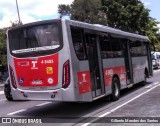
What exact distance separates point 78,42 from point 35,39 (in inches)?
54.5

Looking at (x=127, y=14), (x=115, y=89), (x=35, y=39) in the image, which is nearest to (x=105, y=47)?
(x=115, y=89)

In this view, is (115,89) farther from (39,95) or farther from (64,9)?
(64,9)

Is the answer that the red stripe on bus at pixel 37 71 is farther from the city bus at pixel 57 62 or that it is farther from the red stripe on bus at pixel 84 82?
the red stripe on bus at pixel 84 82

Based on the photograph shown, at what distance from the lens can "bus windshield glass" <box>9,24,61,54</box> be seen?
10727 mm

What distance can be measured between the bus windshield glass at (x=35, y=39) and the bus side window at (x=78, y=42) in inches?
23.1

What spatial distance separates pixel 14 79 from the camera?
37.9ft

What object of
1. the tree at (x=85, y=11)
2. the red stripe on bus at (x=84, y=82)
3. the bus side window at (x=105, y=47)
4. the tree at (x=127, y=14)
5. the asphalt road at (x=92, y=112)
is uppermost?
the tree at (x=85, y=11)

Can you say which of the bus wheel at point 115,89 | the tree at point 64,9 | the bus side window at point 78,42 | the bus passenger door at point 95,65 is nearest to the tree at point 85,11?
the tree at point 64,9

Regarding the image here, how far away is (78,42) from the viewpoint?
11203 mm

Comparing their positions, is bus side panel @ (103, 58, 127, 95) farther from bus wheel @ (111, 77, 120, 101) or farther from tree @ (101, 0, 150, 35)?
tree @ (101, 0, 150, 35)

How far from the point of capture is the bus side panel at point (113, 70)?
1323cm

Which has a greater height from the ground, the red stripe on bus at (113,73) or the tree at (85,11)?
the tree at (85,11)

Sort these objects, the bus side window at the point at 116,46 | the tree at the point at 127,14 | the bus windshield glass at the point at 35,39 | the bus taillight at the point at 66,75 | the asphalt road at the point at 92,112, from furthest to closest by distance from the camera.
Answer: the tree at the point at 127,14 < the bus side window at the point at 116,46 < the bus windshield glass at the point at 35,39 < the bus taillight at the point at 66,75 < the asphalt road at the point at 92,112

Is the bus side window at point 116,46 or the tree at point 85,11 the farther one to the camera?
the tree at point 85,11
